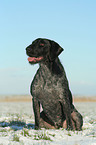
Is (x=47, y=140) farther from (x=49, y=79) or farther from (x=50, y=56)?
(x=50, y=56)

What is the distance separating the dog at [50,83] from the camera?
20.0 feet

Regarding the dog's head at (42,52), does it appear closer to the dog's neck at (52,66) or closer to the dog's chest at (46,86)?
the dog's neck at (52,66)

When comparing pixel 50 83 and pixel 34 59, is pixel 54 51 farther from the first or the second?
pixel 50 83

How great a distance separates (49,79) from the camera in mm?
6176

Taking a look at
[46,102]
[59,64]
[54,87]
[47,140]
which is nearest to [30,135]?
[47,140]

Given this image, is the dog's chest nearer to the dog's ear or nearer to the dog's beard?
the dog's beard

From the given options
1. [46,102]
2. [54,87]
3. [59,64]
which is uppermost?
[59,64]

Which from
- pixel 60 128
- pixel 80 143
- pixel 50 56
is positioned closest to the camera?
pixel 80 143

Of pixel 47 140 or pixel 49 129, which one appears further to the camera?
pixel 49 129

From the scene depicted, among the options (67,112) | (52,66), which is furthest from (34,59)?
(67,112)

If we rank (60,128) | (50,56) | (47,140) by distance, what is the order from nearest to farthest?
1. (47,140)
2. (50,56)
3. (60,128)

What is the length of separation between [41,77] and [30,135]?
151cm

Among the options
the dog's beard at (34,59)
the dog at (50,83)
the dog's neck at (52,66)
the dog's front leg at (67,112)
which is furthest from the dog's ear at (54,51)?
the dog's front leg at (67,112)

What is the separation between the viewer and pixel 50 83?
20.2 feet
